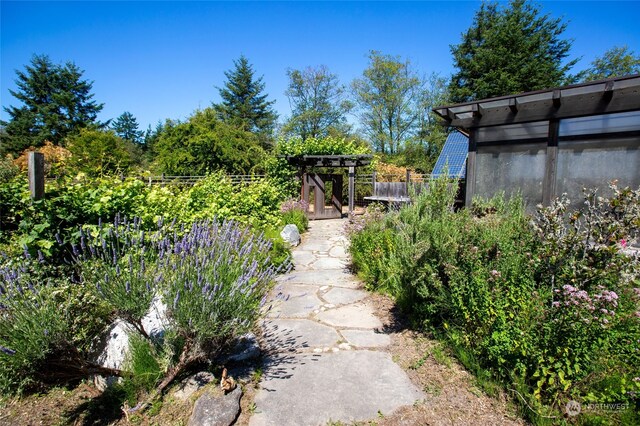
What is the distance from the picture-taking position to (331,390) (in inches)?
96.7

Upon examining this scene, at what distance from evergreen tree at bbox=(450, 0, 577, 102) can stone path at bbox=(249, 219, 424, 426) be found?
23905 millimetres

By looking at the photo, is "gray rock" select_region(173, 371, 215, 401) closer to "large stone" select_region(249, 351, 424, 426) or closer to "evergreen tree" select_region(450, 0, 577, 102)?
"large stone" select_region(249, 351, 424, 426)

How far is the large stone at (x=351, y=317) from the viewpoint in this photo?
364cm

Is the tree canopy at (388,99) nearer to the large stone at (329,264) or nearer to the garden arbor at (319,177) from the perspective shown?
the garden arbor at (319,177)

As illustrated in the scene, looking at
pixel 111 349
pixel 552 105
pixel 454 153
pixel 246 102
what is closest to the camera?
pixel 111 349

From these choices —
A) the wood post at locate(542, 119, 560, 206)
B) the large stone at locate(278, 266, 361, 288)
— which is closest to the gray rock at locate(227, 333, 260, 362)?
the large stone at locate(278, 266, 361, 288)

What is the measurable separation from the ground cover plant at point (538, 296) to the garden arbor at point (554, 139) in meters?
3.40

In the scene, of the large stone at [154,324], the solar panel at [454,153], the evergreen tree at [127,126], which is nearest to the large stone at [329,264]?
the large stone at [154,324]

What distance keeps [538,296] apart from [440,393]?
1.00 meters

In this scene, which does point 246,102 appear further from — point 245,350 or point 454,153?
point 245,350

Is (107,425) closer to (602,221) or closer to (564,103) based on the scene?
(602,221)

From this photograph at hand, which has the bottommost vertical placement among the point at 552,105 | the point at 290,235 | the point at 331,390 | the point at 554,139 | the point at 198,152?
the point at 331,390

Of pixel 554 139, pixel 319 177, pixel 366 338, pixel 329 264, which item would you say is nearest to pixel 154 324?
pixel 366 338

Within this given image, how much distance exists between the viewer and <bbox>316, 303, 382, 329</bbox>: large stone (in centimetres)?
364
